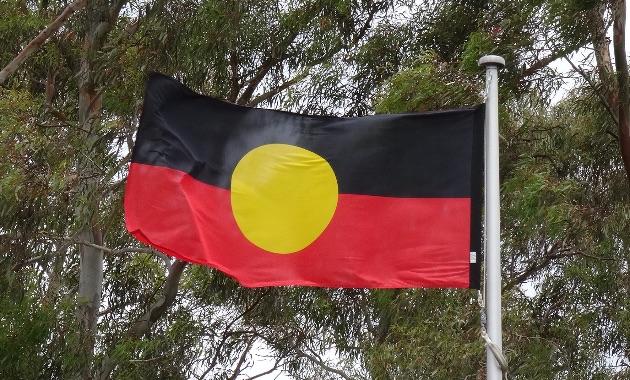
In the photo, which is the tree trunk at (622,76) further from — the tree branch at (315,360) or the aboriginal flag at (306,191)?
the aboriginal flag at (306,191)

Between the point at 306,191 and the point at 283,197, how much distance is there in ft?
0.36

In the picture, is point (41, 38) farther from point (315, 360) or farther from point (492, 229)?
point (492, 229)

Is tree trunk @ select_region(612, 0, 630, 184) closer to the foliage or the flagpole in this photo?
the foliage

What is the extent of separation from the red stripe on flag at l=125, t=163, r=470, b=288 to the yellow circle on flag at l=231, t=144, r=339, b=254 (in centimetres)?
5

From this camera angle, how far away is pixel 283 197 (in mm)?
5242

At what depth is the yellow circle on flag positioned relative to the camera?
5.18 meters

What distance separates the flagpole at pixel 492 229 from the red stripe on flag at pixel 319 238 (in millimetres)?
331

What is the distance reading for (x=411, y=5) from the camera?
488 inches

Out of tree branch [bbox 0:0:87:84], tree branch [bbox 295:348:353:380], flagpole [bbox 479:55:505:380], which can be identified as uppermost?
tree branch [bbox 0:0:87:84]

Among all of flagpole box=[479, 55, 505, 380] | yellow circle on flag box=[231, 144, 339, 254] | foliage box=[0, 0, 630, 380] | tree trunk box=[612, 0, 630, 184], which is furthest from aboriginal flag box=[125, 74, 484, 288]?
tree trunk box=[612, 0, 630, 184]

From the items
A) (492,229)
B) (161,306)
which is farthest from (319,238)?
(161,306)

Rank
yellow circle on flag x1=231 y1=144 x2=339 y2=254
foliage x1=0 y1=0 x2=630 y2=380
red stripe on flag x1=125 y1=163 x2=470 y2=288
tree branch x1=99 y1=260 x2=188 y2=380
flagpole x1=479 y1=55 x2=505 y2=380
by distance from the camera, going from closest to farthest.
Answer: flagpole x1=479 y1=55 x2=505 y2=380 < red stripe on flag x1=125 y1=163 x2=470 y2=288 < yellow circle on flag x1=231 y1=144 x2=339 y2=254 < foliage x1=0 y1=0 x2=630 y2=380 < tree branch x1=99 y1=260 x2=188 y2=380

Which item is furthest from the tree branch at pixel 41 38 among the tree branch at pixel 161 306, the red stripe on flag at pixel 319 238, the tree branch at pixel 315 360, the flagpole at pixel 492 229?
the flagpole at pixel 492 229

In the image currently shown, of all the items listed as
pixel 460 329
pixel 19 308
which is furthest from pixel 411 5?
pixel 19 308
